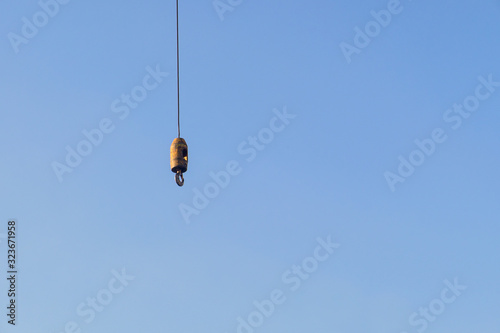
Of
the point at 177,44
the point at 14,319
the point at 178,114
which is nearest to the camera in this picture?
the point at 178,114

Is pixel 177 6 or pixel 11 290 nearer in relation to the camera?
pixel 177 6

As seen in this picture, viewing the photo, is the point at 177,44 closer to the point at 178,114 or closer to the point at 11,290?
the point at 178,114

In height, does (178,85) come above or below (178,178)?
above

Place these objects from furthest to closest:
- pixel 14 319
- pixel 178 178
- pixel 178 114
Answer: pixel 14 319 → pixel 178 114 → pixel 178 178

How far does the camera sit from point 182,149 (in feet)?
78.4

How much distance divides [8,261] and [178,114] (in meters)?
12.2

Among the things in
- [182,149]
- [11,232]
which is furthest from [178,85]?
[11,232]

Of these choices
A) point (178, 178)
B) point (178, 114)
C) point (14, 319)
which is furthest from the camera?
point (14, 319)

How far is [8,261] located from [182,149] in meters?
13.8

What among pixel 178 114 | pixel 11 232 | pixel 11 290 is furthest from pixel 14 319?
pixel 178 114

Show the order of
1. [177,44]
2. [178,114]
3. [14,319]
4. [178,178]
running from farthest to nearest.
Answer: [14,319], [177,44], [178,114], [178,178]

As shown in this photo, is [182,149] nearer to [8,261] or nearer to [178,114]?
[178,114]

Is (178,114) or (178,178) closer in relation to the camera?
(178,178)

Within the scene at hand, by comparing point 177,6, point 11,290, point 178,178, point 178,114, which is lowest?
point 178,178
